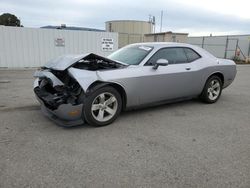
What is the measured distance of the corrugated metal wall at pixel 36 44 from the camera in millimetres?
11523

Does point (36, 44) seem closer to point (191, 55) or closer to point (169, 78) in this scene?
point (191, 55)

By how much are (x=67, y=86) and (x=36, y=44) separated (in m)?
9.33

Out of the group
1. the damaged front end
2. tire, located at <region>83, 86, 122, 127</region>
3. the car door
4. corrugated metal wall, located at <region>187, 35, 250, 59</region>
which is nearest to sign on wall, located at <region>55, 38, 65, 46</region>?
the damaged front end

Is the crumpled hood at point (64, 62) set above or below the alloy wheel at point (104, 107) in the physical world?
above

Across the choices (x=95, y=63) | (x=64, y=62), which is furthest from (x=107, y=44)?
(x=64, y=62)

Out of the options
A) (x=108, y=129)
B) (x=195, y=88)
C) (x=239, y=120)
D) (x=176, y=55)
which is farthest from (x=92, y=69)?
(x=239, y=120)

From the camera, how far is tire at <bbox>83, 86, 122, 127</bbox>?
3752 millimetres

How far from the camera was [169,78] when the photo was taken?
4605 mm

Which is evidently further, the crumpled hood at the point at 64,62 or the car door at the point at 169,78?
the car door at the point at 169,78

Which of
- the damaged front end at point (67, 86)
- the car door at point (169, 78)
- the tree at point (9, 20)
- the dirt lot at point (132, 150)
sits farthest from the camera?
the tree at point (9, 20)

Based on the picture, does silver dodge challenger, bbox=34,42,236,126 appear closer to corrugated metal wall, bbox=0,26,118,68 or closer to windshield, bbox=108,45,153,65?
windshield, bbox=108,45,153,65

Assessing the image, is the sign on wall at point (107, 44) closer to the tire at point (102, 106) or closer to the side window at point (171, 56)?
the side window at point (171, 56)

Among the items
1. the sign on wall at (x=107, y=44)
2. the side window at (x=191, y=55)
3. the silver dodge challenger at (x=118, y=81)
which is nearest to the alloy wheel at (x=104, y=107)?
the silver dodge challenger at (x=118, y=81)

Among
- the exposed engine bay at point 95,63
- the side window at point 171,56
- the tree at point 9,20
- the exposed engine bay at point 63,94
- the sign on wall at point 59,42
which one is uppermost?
the tree at point 9,20
